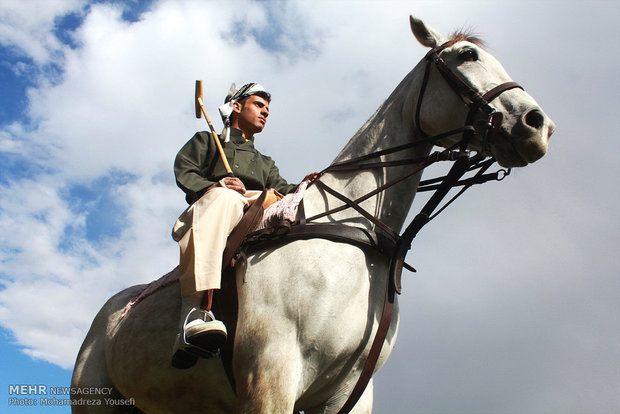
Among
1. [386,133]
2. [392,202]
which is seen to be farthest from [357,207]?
[386,133]

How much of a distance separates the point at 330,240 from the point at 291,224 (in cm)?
39

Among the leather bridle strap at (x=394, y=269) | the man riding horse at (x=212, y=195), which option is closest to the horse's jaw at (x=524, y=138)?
the leather bridle strap at (x=394, y=269)

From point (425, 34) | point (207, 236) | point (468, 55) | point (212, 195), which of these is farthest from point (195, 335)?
point (425, 34)

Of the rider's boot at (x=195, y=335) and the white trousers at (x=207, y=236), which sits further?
the white trousers at (x=207, y=236)

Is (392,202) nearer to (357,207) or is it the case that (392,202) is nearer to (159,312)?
(357,207)

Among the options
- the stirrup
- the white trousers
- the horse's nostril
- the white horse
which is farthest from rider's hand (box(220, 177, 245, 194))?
the horse's nostril

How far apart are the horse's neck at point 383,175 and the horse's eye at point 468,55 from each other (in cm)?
51

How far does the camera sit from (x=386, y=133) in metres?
5.97

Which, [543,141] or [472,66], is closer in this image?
[543,141]

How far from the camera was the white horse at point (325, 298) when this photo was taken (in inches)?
194

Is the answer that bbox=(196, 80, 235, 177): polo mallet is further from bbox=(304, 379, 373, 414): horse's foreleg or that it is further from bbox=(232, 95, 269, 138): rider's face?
bbox=(304, 379, 373, 414): horse's foreleg

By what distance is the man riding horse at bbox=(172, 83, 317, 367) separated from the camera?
5.29 metres

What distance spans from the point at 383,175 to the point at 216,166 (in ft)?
6.05

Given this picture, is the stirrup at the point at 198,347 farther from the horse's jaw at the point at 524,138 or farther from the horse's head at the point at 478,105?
the horse's jaw at the point at 524,138
